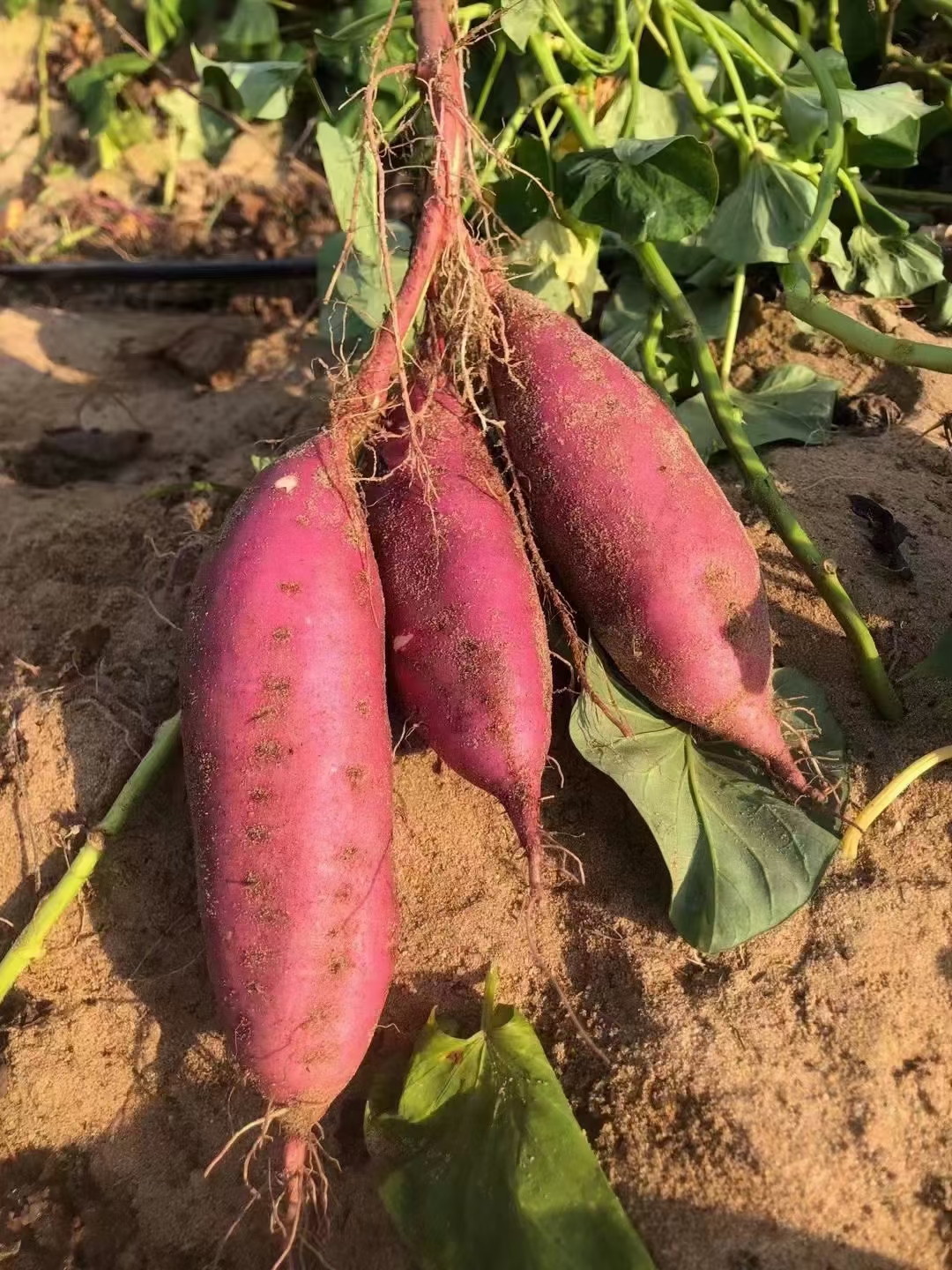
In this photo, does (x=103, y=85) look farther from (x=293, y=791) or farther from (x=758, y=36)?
(x=293, y=791)

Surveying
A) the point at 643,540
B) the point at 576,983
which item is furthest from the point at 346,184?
the point at 576,983

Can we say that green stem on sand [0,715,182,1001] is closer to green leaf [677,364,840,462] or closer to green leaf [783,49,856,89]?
green leaf [677,364,840,462]

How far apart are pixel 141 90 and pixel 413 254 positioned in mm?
2441

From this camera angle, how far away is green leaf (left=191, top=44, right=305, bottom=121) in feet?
7.32

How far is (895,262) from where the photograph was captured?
2.00 metres

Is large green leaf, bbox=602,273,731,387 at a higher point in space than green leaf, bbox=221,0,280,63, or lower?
lower

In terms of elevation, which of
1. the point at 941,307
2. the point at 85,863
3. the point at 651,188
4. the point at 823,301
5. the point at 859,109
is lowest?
the point at 85,863

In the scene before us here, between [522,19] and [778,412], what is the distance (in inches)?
34.6

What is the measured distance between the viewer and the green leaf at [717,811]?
1214 millimetres

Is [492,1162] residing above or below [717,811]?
below

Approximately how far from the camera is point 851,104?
5.76 feet

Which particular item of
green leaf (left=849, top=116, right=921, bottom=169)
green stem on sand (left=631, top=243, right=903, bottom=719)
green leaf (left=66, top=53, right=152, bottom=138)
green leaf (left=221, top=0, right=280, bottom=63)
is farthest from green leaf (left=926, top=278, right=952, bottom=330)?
green leaf (left=66, top=53, right=152, bottom=138)

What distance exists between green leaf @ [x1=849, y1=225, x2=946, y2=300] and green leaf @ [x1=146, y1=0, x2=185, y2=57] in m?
2.48

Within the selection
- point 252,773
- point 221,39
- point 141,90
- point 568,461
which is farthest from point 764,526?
point 141,90
